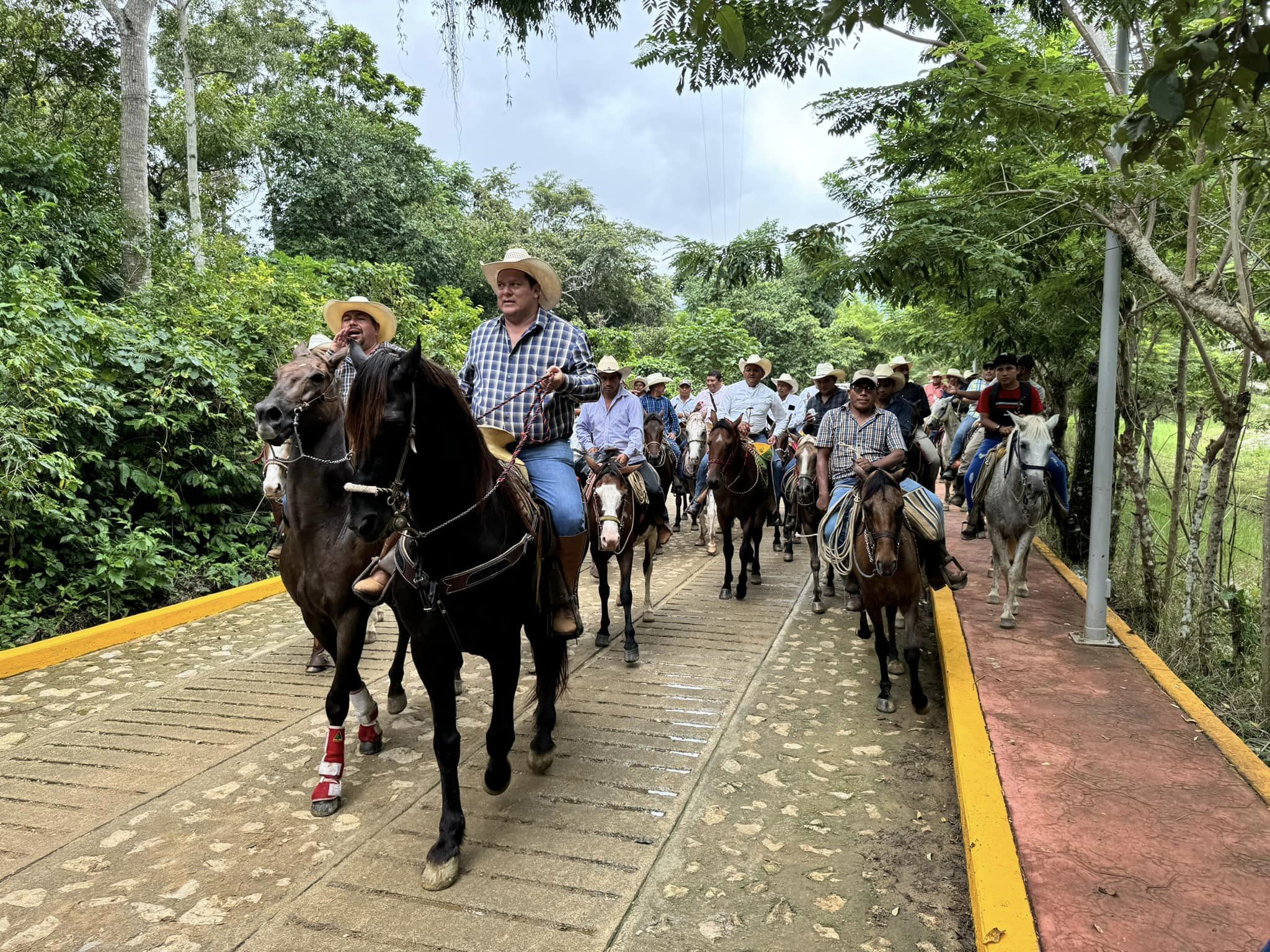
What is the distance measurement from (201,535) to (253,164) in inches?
822

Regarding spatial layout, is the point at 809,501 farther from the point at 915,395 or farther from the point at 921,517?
the point at 921,517

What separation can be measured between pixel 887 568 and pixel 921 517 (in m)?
0.79

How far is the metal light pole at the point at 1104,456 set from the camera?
5992 millimetres

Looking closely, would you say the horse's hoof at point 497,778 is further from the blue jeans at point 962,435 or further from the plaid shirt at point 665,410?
the blue jeans at point 962,435

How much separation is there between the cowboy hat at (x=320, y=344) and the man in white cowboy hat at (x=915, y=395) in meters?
6.79

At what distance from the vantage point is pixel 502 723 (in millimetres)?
3863

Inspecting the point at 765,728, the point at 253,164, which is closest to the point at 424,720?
the point at 765,728

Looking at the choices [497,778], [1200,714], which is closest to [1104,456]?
[1200,714]

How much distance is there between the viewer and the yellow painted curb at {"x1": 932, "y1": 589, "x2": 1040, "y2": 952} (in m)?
2.84

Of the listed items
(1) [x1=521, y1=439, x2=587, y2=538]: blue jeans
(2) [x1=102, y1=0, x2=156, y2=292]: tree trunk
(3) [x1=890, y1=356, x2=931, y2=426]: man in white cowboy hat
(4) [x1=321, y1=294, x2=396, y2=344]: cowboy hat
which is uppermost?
(2) [x1=102, y1=0, x2=156, y2=292]: tree trunk

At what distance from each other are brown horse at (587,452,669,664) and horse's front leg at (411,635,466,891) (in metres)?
2.41

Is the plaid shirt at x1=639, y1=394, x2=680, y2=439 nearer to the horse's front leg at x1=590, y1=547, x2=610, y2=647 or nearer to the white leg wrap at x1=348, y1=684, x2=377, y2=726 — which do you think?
the horse's front leg at x1=590, y1=547, x2=610, y2=647

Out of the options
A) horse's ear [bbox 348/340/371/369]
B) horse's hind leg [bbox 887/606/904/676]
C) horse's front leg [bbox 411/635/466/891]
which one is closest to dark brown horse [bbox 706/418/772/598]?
horse's hind leg [bbox 887/606/904/676]

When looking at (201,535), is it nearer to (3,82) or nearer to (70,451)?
(70,451)
